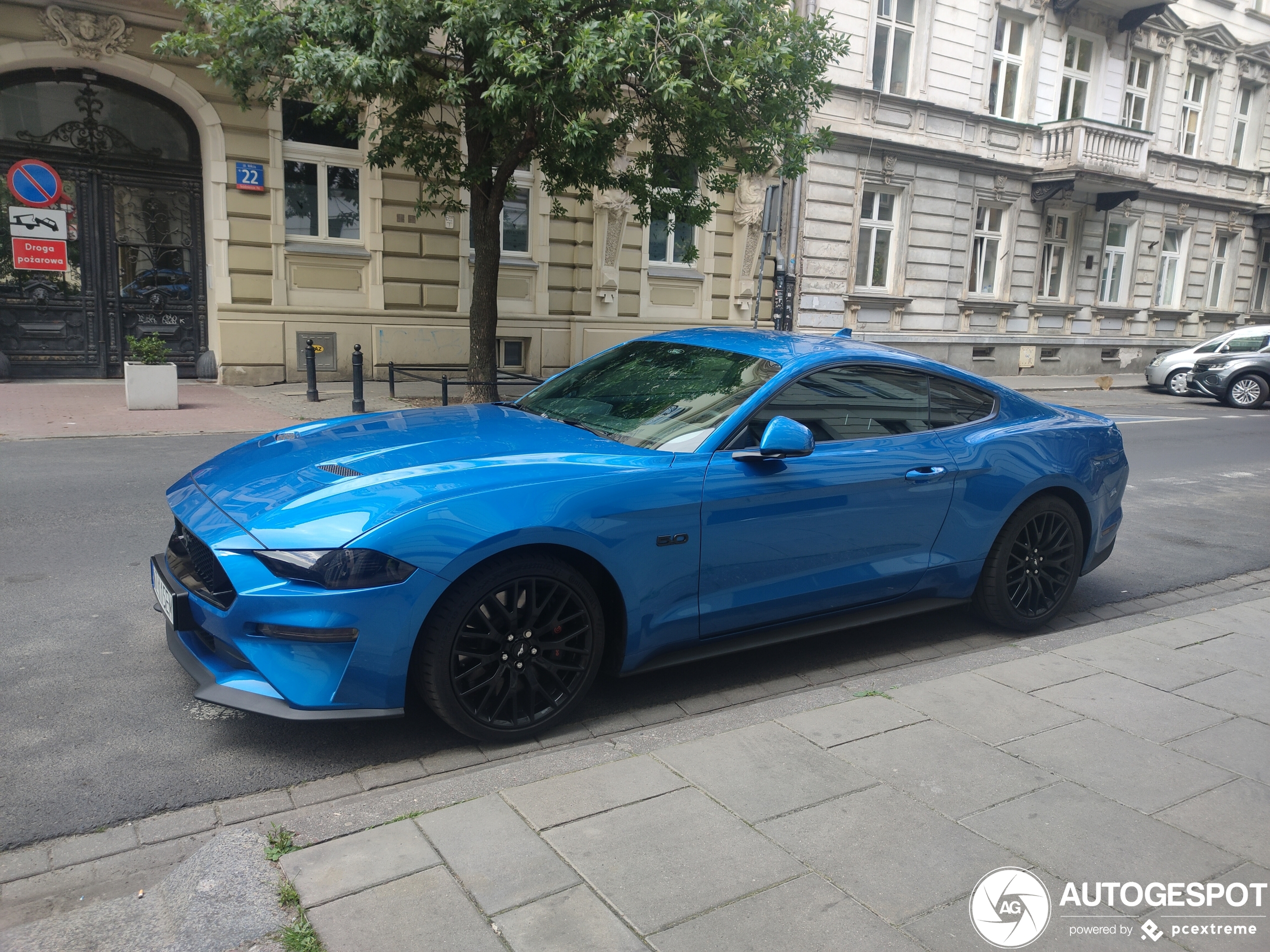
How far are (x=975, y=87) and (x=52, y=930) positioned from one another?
82.7 ft

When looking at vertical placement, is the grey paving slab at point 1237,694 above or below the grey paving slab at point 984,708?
below

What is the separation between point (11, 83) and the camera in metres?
13.9

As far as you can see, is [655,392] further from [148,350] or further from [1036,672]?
[148,350]

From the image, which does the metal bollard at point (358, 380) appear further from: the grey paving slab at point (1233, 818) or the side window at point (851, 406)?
the grey paving slab at point (1233, 818)

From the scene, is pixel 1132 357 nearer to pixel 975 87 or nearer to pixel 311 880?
pixel 975 87

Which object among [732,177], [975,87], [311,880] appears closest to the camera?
[311,880]

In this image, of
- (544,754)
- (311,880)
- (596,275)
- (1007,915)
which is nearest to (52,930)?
(311,880)

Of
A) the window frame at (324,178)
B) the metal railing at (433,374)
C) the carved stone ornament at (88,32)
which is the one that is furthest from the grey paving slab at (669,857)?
the carved stone ornament at (88,32)

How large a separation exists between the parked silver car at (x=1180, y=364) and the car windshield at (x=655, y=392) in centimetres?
2169

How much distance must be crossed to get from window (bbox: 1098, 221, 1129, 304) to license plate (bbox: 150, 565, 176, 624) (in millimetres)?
28417

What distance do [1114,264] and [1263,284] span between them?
884 cm

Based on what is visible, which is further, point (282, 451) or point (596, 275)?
point (596, 275)

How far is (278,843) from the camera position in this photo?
279 centimetres

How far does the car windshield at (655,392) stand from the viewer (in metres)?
4.04
